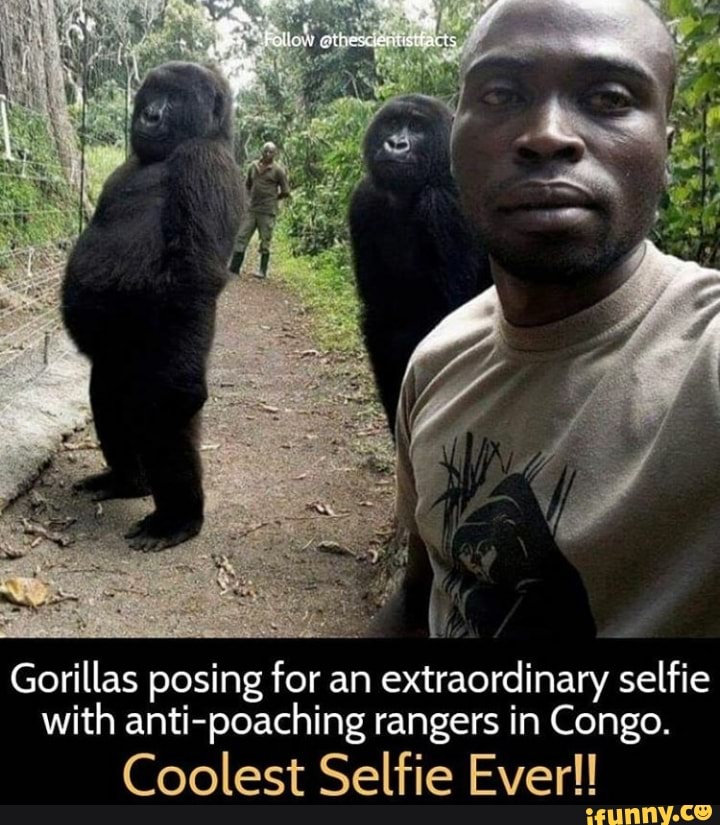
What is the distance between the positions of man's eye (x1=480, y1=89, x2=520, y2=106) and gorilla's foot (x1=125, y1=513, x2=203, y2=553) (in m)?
1.39

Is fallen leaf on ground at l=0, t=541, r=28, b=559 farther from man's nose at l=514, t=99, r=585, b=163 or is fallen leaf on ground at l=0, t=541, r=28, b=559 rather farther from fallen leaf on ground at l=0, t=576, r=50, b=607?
man's nose at l=514, t=99, r=585, b=163

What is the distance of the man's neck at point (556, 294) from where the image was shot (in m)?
0.52

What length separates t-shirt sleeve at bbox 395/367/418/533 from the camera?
68 cm

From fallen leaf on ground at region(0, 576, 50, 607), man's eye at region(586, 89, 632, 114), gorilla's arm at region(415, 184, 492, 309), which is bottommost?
fallen leaf on ground at region(0, 576, 50, 607)

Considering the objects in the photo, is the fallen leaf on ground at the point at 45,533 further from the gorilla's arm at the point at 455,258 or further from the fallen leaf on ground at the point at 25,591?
the gorilla's arm at the point at 455,258

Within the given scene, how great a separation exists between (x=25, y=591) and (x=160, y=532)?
0.38m

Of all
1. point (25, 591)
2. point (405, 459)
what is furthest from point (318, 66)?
point (405, 459)

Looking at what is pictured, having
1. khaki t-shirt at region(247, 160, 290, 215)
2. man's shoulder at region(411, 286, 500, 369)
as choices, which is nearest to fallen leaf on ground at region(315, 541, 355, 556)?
man's shoulder at region(411, 286, 500, 369)

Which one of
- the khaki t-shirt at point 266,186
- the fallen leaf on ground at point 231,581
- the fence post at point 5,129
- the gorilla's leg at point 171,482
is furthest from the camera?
the khaki t-shirt at point 266,186

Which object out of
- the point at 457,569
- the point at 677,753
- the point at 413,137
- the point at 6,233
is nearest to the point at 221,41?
the point at 413,137

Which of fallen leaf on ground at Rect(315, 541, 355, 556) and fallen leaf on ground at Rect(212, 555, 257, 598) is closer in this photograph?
fallen leaf on ground at Rect(212, 555, 257, 598)

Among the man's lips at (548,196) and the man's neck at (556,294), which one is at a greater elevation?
the man's lips at (548,196)

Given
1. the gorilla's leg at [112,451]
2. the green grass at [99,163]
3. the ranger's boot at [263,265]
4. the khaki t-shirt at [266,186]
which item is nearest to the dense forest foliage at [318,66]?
the green grass at [99,163]

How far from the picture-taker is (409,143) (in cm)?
186
